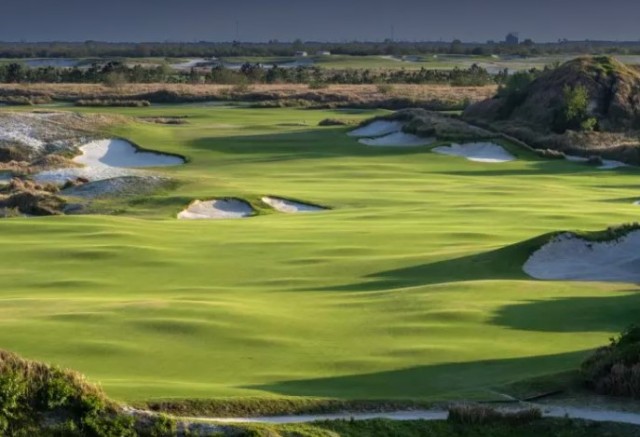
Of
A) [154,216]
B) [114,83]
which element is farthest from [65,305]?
[114,83]

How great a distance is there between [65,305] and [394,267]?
7811 millimetres

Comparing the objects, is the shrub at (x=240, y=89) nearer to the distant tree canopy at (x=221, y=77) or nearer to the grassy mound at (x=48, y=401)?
the distant tree canopy at (x=221, y=77)

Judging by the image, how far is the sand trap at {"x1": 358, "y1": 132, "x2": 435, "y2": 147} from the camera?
62.9 m

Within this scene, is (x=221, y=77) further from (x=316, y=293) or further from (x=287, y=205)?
(x=316, y=293)

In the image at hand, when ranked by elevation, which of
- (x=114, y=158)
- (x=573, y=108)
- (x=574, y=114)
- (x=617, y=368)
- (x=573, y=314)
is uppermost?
(x=617, y=368)

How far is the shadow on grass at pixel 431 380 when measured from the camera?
48.3 feet

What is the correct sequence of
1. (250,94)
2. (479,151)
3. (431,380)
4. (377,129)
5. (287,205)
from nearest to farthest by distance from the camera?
(431,380) < (287,205) < (479,151) < (377,129) < (250,94)

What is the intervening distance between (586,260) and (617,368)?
1268cm

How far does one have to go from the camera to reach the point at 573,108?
66.5 metres

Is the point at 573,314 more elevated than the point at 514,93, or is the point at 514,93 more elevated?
the point at 573,314

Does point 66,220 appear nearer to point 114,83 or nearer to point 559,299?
point 559,299

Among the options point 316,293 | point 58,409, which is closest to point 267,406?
point 58,409

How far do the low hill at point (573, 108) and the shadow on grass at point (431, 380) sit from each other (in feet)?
149

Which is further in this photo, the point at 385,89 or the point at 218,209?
the point at 385,89
